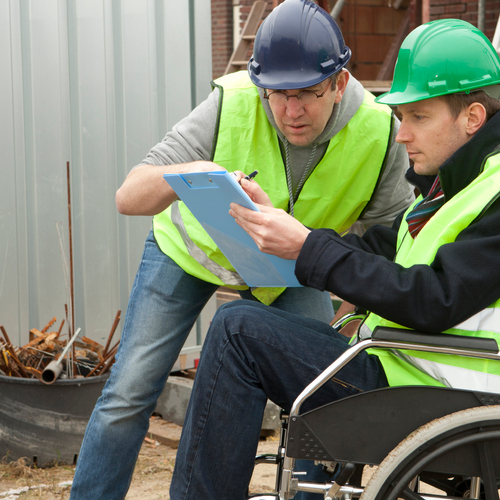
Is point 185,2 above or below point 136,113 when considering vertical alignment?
above

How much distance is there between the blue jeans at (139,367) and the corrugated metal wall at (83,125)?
53.0 inches

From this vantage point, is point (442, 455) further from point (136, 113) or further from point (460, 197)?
point (136, 113)

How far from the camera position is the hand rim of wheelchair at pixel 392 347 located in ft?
5.31

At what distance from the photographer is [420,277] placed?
168 cm

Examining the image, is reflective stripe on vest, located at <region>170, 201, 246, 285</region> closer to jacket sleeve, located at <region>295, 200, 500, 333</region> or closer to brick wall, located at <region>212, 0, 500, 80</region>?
jacket sleeve, located at <region>295, 200, 500, 333</region>

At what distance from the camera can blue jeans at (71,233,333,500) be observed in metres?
2.33

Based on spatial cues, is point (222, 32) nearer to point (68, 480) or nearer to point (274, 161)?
point (68, 480)

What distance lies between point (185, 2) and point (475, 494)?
312 centimetres

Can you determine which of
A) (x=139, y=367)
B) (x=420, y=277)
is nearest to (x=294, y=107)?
(x=420, y=277)

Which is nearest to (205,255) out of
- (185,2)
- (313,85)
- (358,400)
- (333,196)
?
(333,196)

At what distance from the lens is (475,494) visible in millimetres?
1810

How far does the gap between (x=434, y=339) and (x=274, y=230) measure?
0.48 m

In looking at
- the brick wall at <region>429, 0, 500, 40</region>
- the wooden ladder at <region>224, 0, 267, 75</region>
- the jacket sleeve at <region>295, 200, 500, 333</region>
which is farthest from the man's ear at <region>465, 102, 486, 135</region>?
the wooden ladder at <region>224, 0, 267, 75</region>

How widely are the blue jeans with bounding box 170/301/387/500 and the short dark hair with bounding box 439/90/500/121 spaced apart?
0.73 metres
